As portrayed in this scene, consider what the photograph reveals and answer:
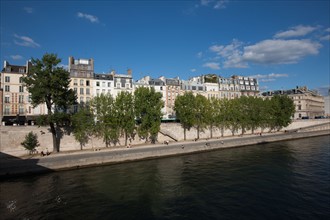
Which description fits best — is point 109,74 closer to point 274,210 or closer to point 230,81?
point 230,81

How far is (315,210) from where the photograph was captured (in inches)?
633

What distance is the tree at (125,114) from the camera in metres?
43.9

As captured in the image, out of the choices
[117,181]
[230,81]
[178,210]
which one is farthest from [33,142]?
[230,81]

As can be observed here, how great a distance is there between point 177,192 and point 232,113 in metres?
46.1

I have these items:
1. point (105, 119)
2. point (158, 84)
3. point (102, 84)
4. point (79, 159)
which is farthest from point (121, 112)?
point (158, 84)

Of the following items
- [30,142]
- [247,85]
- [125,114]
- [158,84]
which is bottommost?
[30,142]

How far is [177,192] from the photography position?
20.6 metres

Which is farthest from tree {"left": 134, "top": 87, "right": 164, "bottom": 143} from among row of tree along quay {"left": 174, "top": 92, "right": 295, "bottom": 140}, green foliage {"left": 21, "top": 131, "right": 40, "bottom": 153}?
green foliage {"left": 21, "top": 131, "right": 40, "bottom": 153}

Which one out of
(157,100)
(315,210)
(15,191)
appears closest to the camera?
(315,210)

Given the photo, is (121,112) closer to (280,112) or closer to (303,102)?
(280,112)

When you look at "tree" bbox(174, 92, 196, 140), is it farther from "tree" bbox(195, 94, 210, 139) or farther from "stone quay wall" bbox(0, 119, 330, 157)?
"stone quay wall" bbox(0, 119, 330, 157)

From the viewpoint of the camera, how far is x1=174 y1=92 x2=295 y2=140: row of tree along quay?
5509 cm

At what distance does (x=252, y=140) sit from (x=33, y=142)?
45.7m

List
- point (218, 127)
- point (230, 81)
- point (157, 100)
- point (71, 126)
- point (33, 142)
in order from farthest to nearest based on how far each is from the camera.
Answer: point (230, 81), point (218, 127), point (157, 100), point (71, 126), point (33, 142)
